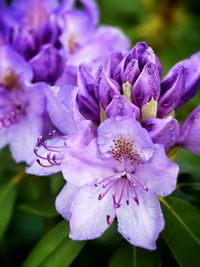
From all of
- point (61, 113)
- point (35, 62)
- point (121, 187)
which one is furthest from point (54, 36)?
point (121, 187)

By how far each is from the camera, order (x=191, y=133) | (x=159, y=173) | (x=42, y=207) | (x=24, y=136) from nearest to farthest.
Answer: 1. (x=159, y=173)
2. (x=191, y=133)
3. (x=42, y=207)
4. (x=24, y=136)

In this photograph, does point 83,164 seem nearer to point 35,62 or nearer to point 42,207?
point 42,207

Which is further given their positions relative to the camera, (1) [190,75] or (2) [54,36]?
(2) [54,36]

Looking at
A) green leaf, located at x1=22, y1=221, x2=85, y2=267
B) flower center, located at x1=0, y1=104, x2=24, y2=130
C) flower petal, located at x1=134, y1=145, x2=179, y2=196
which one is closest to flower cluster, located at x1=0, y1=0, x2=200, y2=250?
flower petal, located at x1=134, y1=145, x2=179, y2=196

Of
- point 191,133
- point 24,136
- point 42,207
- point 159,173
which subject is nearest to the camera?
point 159,173

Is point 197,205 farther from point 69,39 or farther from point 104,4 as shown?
point 104,4
